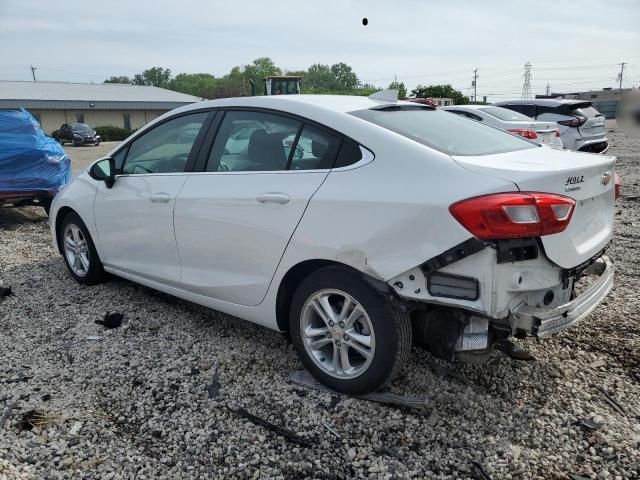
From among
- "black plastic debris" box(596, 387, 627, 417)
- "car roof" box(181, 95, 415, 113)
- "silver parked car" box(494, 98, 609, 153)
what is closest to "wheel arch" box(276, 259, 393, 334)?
"car roof" box(181, 95, 415, 113)

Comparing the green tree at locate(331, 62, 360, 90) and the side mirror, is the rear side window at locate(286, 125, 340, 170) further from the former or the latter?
the green tree at locate(331, 62, 360, 90)

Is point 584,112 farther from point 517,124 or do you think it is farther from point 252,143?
point 252,143

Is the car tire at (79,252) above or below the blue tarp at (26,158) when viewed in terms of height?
below

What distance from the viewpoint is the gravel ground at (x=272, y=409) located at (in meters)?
2.50

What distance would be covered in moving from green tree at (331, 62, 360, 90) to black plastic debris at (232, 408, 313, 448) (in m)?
114

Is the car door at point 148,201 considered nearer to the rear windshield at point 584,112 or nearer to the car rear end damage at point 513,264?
the car rear end damage at point 513,264

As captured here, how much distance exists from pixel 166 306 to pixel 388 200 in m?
2.55

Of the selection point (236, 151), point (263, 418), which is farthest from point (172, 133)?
point (263, 418)

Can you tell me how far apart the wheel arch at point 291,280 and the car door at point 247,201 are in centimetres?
10

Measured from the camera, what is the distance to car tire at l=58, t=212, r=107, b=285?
15.6 feet

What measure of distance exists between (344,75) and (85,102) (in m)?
76.7

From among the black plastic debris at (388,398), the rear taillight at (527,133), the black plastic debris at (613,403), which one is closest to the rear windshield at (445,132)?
the black plastic debris at (388,398)

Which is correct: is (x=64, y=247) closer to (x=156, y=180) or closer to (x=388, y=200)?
(x=156, y=180)

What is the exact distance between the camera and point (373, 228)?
104 inches
